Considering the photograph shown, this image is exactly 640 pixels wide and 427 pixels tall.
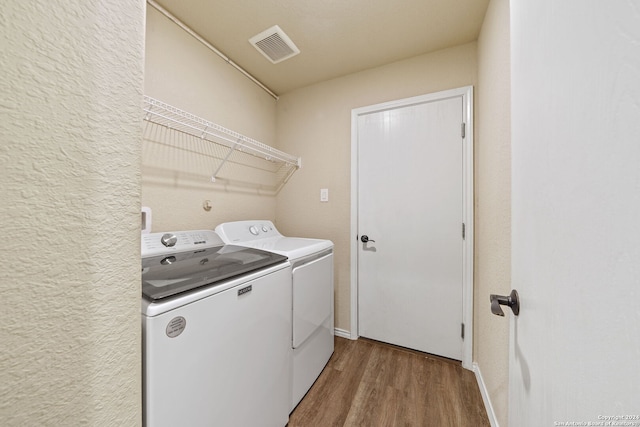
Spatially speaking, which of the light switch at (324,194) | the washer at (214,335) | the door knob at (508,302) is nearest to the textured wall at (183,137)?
the washer at (214,335)

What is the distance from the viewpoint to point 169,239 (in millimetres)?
1316

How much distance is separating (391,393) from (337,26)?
2.55 m

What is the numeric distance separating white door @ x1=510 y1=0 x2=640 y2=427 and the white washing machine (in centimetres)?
107

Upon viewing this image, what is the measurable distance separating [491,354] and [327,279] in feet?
3.62

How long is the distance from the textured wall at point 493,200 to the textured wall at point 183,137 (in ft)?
6.17

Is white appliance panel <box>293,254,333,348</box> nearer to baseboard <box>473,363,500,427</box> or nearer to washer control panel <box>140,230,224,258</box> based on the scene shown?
washer control panel <box>140,230,224,258</box>

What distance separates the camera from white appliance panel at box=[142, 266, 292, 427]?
28.3 inches

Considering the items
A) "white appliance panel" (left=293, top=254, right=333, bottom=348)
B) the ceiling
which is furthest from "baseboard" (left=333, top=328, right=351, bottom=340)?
the ceiling

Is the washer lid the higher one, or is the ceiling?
the ceiling

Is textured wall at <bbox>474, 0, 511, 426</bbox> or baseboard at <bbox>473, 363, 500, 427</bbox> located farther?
baseboard at <bbox>473, 363, 500, 427</bbox>

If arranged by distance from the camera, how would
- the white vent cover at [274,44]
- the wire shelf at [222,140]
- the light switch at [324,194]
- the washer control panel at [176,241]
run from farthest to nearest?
1. the light switch at [324,194]
2. the white vent cover at [274,44]
3. the wire shelf at [222,140]
4. the washer control panel at [176,241]

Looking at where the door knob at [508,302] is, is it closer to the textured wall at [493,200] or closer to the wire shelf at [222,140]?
the textured wall at [493,200]

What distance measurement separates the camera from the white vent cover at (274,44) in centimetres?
162

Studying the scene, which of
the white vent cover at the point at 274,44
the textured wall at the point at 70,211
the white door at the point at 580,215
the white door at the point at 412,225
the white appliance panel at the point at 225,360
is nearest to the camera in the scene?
the white door at the point at 580,215
